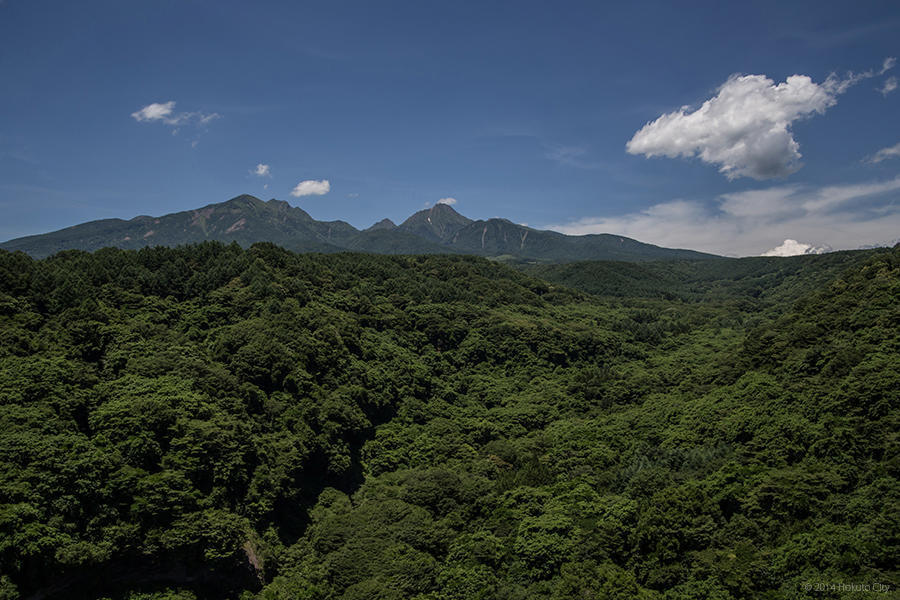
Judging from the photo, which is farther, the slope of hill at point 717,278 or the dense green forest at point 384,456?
the slope of hill at point 717,278

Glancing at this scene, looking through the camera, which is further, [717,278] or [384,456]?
[717,278]

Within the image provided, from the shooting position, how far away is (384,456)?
48.0m

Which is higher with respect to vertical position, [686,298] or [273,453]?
[686,298]

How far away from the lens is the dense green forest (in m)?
22.9

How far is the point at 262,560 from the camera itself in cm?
3105

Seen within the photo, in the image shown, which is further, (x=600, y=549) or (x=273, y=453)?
(x=273, y=453)

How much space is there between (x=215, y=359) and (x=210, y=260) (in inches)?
944

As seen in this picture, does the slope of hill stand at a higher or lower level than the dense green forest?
higher

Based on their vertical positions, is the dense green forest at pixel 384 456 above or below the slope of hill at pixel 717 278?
below

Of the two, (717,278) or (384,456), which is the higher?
(717,278)

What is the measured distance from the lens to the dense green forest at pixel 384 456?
22891 millimetres

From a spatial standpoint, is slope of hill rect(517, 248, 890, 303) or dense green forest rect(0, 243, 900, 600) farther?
slope of hill rect(517, 248, 890, 303)

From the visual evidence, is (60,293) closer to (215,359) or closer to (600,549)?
(215,359)

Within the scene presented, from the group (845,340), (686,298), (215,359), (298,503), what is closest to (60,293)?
(215,359)
